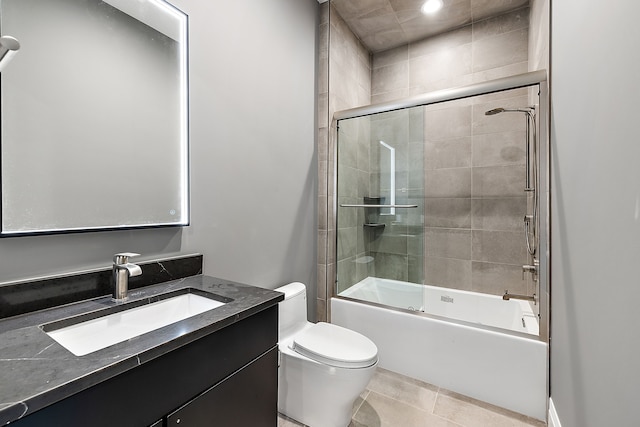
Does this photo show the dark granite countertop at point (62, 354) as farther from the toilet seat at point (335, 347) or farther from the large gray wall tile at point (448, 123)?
the large gray wall tile at point (448, 123)

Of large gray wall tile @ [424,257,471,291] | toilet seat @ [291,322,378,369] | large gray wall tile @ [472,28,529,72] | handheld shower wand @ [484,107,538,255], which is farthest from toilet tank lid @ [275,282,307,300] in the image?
large gray wall tile @ [472,28,529,72]

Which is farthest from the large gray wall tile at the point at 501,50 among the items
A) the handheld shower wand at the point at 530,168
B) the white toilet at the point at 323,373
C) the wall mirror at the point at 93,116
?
the white toilet at the point at 323,373

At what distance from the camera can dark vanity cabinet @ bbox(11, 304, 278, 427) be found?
24.6 inches

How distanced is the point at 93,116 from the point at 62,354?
86 centimetres

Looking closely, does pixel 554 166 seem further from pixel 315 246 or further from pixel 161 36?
pixel 161 36

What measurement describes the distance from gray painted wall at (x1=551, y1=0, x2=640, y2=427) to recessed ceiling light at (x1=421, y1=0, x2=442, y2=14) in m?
1.20

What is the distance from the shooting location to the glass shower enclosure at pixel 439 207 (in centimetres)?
239

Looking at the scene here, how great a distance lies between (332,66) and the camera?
8.05 ft

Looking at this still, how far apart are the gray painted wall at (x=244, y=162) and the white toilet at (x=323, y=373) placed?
0.48 metres

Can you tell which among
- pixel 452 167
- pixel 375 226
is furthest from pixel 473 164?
pixel 375 226

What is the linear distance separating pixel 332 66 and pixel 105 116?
1.82 m

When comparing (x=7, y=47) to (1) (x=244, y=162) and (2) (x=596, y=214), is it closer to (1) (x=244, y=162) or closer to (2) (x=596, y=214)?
(1) (x=244, y=162)

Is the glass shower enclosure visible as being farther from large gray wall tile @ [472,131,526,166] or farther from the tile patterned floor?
the tile patterned floor

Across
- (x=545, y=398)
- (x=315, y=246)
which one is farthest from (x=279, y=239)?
(x=545, y=398)
